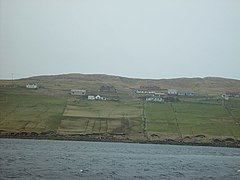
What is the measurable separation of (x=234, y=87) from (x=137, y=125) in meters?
74.3

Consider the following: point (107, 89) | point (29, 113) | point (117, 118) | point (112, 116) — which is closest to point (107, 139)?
point (117, 118)

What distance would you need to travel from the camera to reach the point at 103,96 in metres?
110

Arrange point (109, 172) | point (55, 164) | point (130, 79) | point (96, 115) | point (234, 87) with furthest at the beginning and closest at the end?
point (130, 79), point (234, 87), point (96, 115), point (55, 164), point (109, 172)

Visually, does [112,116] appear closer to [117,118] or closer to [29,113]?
[117,118]

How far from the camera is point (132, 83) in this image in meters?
157

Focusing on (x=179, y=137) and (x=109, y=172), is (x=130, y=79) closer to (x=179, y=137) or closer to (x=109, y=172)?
(x=179, y=137)

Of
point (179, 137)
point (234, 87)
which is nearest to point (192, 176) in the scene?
point (179, 137)

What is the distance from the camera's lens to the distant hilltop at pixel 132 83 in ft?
439

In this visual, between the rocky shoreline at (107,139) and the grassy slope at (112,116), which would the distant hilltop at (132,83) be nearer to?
the grassy slope at (112,116)

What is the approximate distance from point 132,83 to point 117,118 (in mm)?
70625

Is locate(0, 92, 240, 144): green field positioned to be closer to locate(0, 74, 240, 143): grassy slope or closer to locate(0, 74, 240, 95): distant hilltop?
locate(0, 74, 240, 143): grassy slope

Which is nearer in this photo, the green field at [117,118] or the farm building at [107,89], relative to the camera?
the green field at [117,118]

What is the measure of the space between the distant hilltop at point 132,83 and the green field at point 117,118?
30083 mm

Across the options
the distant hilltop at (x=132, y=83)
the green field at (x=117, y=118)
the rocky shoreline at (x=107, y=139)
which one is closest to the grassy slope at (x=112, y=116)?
the green field at (x=117, y=118)
